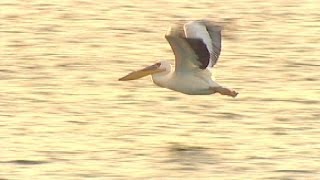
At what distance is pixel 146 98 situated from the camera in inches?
387

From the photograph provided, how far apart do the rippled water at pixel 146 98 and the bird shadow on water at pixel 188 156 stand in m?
0.01

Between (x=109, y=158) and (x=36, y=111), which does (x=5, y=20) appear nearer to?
(x=36, y=111)

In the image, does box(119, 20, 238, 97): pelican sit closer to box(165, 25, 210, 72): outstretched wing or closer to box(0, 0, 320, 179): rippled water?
box(165, 25, 210, 72): outstretched wing

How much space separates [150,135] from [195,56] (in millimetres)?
626

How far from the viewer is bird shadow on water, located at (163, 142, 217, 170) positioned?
8016 mm

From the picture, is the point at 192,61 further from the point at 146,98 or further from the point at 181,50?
the point at 146,98

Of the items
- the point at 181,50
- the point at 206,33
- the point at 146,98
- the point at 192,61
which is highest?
the point at 206,33

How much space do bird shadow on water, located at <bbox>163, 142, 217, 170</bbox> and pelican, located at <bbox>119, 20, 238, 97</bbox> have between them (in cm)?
66

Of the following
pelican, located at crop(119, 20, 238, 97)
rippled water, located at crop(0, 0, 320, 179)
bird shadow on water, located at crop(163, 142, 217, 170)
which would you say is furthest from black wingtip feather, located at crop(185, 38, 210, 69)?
bird shadow on water, located at crop(163, 142, 217, 170)

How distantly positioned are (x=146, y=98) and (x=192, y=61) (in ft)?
3.35

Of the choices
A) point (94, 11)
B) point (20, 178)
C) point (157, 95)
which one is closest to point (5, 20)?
point (94, 11)

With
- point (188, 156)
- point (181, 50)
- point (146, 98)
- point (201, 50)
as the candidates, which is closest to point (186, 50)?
point (181, 50)

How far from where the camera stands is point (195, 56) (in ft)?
28.9

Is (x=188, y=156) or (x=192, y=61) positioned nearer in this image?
(x=188, y=156)
